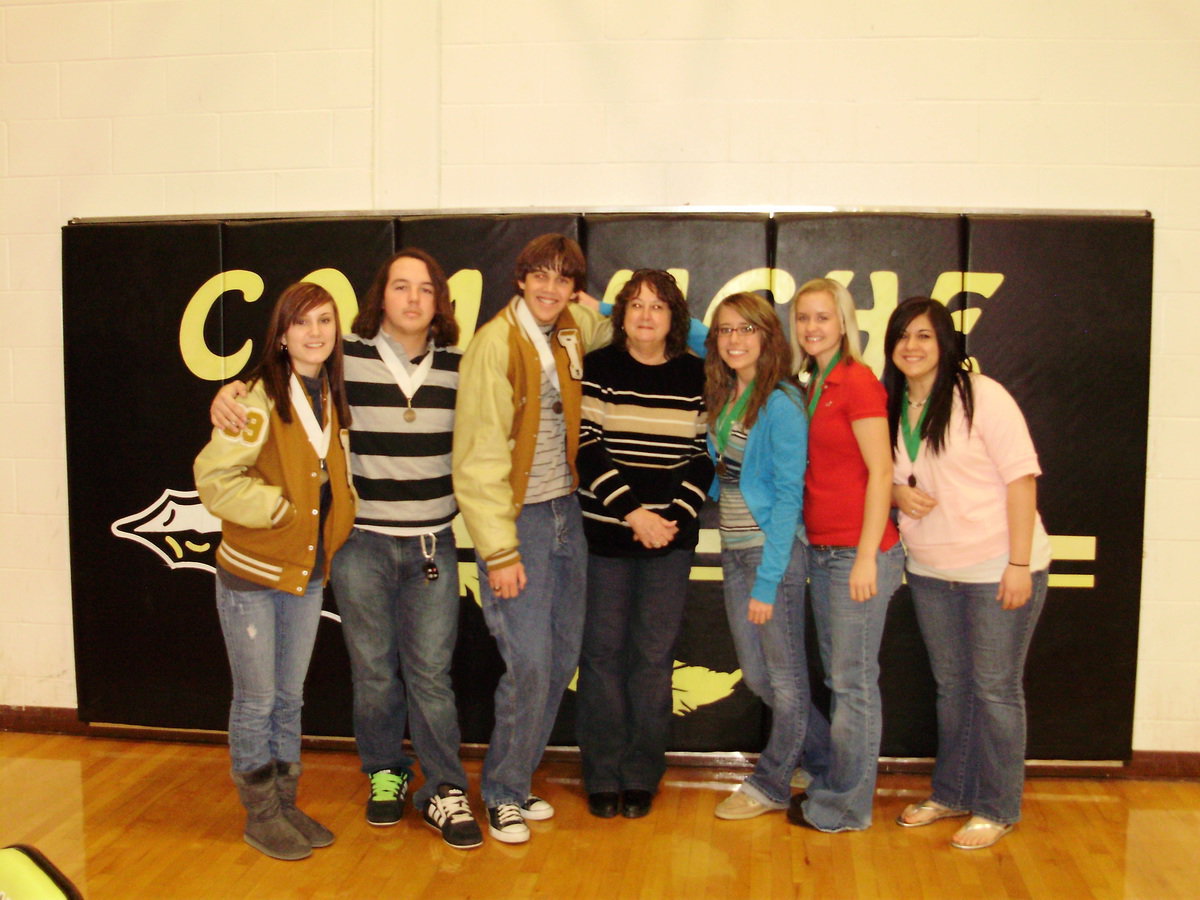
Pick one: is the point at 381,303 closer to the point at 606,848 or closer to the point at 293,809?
the point at 293,809

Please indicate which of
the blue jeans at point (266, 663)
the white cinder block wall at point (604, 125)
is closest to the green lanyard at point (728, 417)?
the white cinder block wall at point (604, 125)

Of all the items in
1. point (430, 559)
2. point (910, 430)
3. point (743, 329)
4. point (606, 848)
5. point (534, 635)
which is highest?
point (743, 329)

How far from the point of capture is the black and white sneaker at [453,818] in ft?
8.33

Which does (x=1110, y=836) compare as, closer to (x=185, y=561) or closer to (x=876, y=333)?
(x=876, y=333)

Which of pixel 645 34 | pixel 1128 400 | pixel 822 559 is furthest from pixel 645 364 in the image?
pixel 1128 400

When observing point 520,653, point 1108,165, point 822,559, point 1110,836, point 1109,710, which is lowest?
point 1110,836

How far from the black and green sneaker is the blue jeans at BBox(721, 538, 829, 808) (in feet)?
3.41

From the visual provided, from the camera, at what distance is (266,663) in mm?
2439

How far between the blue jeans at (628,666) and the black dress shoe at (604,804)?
2 centimetres

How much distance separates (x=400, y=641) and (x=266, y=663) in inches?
14.0

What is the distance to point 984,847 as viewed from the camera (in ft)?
8.46

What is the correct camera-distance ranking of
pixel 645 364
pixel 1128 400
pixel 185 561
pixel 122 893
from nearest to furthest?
pixel 122 893
pixel 645 364
pixel 1128 400
pixel 185 561

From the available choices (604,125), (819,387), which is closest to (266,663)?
(819,387)

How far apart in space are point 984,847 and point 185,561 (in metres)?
2.65
